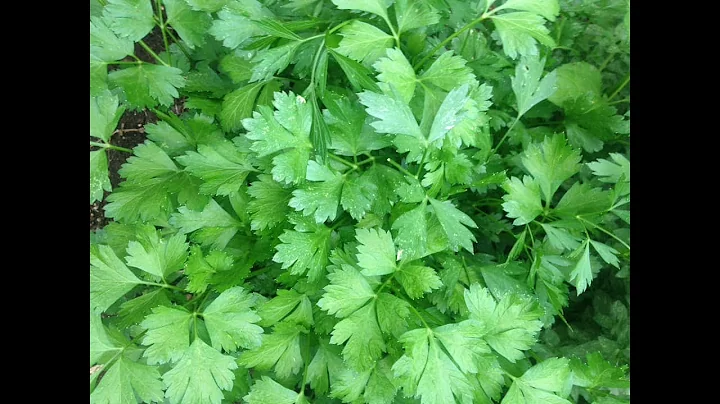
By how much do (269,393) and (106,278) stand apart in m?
0.47

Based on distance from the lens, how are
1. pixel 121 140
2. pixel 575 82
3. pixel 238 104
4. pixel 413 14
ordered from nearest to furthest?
pixel 413 14 < pixel 238 104 < pixel 575 82 < pixel 121 140

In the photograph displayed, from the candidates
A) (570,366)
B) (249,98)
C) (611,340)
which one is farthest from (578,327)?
(249,98)

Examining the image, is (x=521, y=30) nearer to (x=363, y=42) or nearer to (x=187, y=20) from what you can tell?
(x=363, y=42)

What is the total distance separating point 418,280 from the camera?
1.20 metres

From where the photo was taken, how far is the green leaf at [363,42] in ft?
3.83

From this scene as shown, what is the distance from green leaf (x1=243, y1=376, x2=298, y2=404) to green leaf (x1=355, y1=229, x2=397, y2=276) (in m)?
0.36

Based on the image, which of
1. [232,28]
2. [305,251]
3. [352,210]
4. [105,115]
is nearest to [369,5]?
[232,28]

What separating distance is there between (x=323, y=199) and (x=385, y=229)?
19 cm

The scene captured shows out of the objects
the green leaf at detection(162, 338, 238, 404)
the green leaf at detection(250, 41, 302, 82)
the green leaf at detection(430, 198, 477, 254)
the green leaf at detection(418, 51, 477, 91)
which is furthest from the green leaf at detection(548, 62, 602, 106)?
the green leaf at detection(162, 338, 238, 404)

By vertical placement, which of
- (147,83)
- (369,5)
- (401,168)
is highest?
(369,5)

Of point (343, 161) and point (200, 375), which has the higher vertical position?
point (343, 161)

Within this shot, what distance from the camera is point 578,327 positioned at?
4.94ft

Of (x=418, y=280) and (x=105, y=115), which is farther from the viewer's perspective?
(x=105, y=115)
